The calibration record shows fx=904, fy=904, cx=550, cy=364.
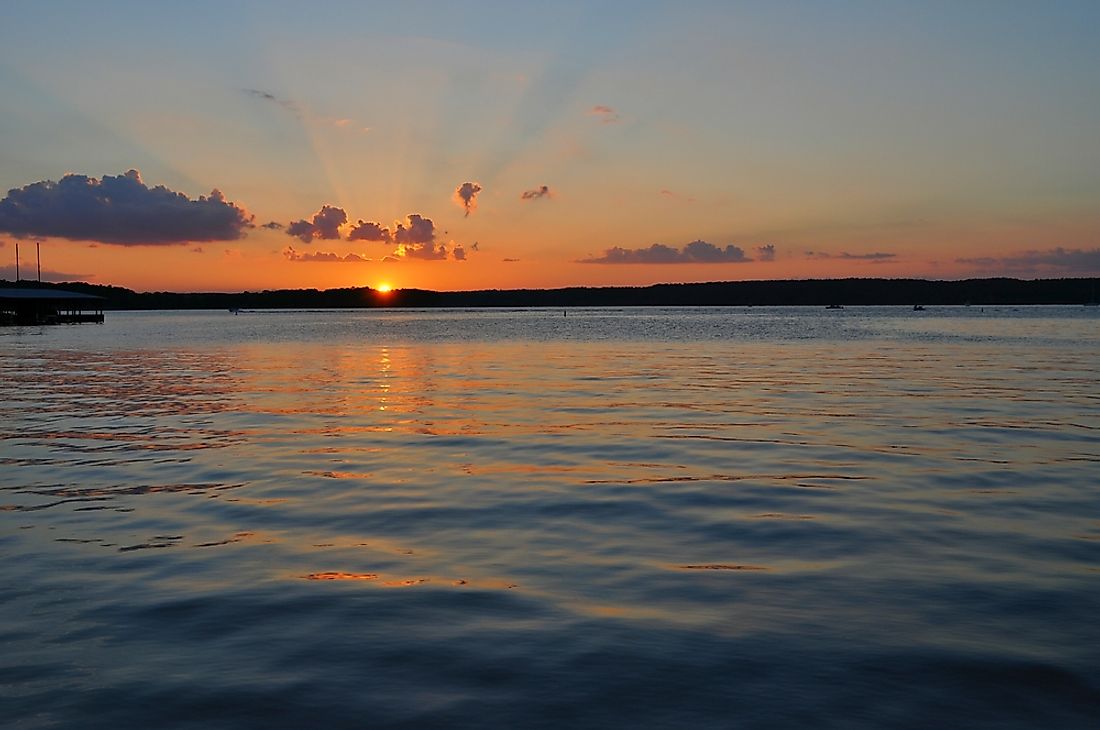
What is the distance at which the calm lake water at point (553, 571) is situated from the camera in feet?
24.6

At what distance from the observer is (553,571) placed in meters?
11.2

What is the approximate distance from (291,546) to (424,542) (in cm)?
183

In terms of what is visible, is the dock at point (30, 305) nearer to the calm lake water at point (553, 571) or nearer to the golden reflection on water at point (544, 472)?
the golden reflection on water at point (544, 472)

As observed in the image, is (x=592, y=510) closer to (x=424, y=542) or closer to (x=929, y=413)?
(x=424, y=542)

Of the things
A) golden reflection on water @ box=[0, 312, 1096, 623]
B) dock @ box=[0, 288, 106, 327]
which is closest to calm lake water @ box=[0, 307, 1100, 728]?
golden reflection on water @ box=[0, 312, 1096, 623]

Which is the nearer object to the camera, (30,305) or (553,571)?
(553,571)

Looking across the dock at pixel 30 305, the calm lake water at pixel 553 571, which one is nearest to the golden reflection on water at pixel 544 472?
A: the calm lake water at pixel 553 571

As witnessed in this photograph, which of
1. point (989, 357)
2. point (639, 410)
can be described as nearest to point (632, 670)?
point (639, 410)

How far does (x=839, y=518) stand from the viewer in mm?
14023

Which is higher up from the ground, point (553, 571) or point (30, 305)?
point (30, 305)

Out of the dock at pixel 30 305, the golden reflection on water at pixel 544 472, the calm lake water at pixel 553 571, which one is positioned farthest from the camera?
the dock at pixel 30 305

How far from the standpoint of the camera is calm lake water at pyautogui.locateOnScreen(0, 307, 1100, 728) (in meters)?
7.50

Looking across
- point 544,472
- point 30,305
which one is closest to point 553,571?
point 544,472

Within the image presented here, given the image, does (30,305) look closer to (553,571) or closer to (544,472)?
(544,472)
